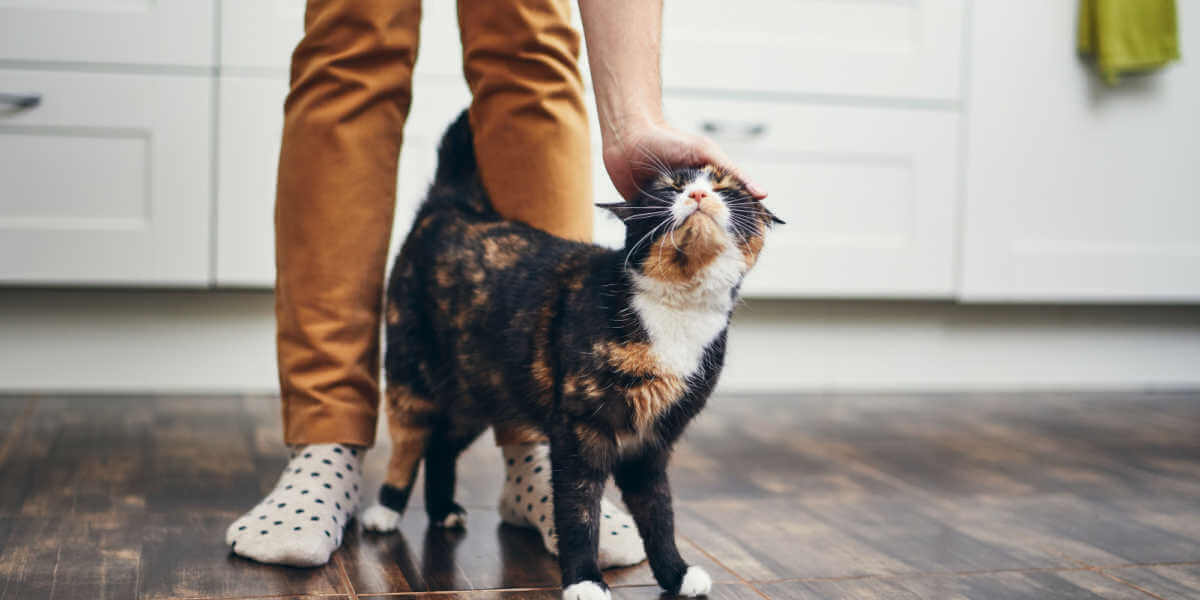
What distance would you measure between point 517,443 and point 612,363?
0.35 metres

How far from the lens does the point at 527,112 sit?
1256 millimetres

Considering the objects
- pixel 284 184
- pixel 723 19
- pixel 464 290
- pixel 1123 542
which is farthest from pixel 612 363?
pixel 723 19

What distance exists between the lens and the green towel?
2.28 meters

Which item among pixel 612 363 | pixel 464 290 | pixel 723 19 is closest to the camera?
pixel 612 363

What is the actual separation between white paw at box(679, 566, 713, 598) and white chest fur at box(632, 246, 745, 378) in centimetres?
19

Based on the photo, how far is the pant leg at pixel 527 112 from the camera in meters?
1.25

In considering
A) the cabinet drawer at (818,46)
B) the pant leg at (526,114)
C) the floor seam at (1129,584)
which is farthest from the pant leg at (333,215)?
the cabinet drawer at (818,46)

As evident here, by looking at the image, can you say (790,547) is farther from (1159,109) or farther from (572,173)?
(1159,109)

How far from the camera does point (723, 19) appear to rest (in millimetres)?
2227

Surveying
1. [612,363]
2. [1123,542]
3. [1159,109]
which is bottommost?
[1123,542]

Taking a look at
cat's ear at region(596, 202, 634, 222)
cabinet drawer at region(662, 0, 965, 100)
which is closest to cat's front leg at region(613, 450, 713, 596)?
cat's ear at region(596, 202, 634, 222)

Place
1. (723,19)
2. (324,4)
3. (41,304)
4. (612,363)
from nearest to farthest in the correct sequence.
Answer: (612,363)
(324,4)
(41,304)
(723,19)

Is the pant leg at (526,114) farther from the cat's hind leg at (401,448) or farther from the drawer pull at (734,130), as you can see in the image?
the drawer pull at (734,130)

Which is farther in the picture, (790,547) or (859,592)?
(790,547)
